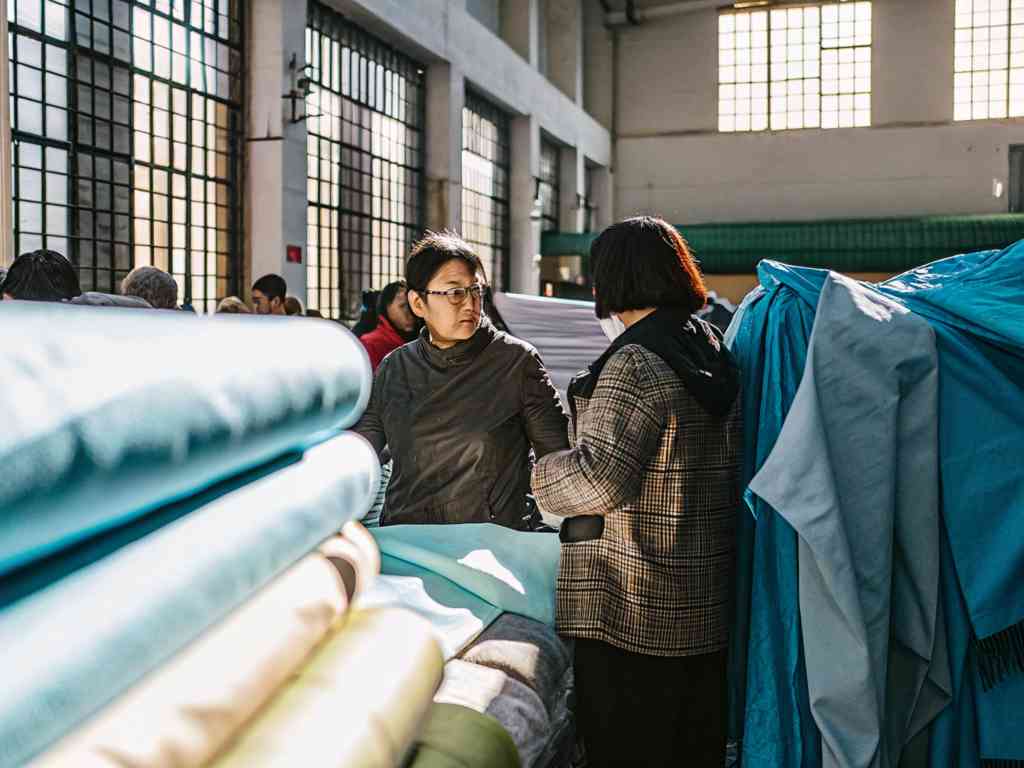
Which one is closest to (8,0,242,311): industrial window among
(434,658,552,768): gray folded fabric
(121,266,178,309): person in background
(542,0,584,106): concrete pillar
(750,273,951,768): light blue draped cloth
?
(121,266,178,309): person in background

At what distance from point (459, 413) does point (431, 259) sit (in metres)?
0.42

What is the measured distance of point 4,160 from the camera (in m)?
7.61

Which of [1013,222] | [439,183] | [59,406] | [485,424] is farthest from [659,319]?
[1013,222]

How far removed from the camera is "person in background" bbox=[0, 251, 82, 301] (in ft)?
12.8

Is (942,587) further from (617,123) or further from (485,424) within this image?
(617,123)

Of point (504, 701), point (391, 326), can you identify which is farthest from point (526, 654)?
point (391, 326)

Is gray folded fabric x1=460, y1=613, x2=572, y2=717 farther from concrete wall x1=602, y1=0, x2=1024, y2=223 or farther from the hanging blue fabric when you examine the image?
concrete wall x1=602, y1=0, x2=1024, y2=223

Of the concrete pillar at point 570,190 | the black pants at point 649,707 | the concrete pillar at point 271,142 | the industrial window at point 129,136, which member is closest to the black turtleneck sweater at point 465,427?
the black pants at point 649,707

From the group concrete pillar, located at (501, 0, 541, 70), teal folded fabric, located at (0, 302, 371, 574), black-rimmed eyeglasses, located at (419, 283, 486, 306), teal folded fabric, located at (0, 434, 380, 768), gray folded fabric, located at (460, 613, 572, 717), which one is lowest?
gray folded fabric, located at (460, 613, 572, 717)

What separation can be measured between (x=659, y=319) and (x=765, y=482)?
410 millimetres

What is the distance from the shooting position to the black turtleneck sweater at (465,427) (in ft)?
8.75

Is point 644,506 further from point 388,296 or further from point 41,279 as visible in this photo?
point 388,296

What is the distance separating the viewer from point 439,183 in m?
16.3

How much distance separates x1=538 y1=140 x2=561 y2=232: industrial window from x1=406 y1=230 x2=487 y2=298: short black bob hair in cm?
1923
